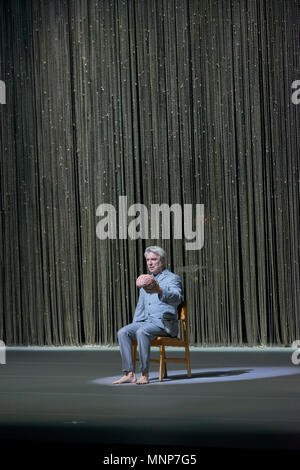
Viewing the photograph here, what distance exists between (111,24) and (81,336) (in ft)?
9.90

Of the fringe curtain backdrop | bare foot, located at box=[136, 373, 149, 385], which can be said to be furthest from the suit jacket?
the fringe curtain backdrop

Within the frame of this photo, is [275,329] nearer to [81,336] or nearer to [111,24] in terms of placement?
[81,336]

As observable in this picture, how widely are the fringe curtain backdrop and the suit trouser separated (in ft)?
7.56

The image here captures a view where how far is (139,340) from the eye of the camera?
6309mm

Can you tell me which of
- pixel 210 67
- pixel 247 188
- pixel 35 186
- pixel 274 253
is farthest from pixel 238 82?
pixel 35 186

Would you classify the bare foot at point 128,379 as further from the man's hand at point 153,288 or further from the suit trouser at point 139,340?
the man's hand at point 153,288

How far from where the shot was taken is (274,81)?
8586 mm

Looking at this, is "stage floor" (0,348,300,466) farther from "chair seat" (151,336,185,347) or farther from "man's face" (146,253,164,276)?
"man's face" (146,253,164,276)

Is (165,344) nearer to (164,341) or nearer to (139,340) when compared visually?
(164,341)

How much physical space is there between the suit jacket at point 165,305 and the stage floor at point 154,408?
15.7 inches

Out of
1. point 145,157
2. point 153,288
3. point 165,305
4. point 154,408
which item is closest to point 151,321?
point 165,305

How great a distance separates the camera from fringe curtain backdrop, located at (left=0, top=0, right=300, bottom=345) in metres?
8.57
